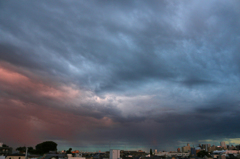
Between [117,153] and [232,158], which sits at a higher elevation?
[117,153]

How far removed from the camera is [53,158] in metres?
90.7

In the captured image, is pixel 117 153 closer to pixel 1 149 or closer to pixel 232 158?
pixel 232 158

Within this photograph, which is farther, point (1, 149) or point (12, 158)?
point (1, 149)

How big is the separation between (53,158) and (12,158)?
2176 inches

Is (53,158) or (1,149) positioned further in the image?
(1,149)

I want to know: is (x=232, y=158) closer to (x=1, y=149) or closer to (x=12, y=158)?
(x=12, y=158)

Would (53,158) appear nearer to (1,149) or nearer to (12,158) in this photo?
(12,158)

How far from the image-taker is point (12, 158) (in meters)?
128

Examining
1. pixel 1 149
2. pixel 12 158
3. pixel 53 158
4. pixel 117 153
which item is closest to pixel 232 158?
pixel 117 153

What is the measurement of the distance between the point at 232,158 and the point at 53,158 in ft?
363

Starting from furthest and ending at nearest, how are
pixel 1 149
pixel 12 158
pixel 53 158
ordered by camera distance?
pixel 1 149 → pixel 12 158 → pixel 53 158

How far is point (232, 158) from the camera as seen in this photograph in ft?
423

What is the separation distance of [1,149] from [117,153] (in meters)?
121

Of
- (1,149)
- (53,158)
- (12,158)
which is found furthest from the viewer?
(1,149)
